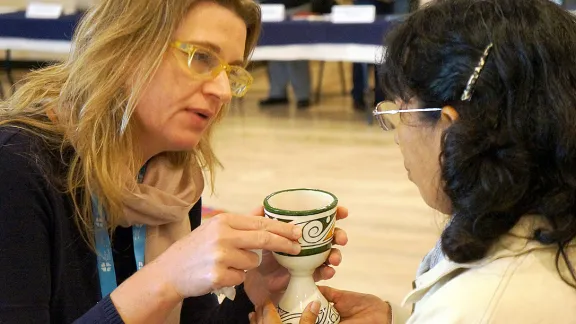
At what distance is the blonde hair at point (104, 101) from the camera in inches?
45.9

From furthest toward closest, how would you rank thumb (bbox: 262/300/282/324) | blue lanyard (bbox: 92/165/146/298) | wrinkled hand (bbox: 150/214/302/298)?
blue lanyard (bbox: 92/165/146/298) < thumb (bbox: 262/300/282/324) < wrinkled hand (bbox: 150/214/302/298)

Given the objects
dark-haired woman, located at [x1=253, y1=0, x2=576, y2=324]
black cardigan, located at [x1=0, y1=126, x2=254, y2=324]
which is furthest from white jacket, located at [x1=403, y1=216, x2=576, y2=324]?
black cardigan, located at [x1=0, y1=126, x2=254, y2=324]

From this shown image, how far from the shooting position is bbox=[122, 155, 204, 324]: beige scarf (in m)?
1.27

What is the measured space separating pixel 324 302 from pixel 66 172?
0.50 m

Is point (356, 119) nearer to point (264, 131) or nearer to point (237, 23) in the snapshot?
point (264, 131)

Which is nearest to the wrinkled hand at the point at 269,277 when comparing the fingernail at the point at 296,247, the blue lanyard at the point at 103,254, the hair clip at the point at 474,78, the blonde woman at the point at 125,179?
the blonde woman at the point at 125,179

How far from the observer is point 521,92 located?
0.87 metres

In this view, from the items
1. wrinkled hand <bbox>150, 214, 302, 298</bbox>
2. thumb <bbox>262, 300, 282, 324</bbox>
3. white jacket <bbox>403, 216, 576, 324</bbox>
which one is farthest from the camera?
thumb <bbox>262, 300, 282, 324</bbox>

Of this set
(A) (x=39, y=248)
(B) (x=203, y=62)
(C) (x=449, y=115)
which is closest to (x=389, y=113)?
(C) (x=449, y=115)

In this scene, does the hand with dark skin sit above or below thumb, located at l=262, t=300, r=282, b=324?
below

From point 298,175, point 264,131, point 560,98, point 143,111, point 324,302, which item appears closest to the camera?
point 560,98

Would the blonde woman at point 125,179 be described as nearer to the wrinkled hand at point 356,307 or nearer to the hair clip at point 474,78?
the wrinkled hand at point 356,307

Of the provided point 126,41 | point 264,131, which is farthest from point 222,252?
point 264,131

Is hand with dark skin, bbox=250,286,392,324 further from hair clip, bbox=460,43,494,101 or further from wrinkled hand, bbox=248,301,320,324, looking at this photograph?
hair clip, bbox=460,43,494,101
